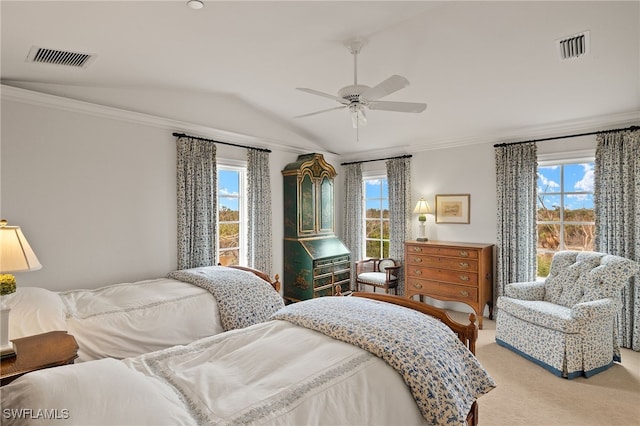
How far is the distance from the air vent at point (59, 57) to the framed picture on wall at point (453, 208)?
457 cm

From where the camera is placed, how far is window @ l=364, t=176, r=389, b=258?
19.1 ft

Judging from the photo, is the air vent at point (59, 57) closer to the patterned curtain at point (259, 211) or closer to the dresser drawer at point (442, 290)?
the patterned curtain at point (259, 211)

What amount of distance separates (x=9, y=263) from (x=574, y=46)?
4221 mm

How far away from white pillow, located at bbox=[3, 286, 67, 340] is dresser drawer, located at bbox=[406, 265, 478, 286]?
4.07 meters

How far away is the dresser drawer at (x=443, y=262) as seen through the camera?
4.36m

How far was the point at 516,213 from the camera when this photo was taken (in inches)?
171

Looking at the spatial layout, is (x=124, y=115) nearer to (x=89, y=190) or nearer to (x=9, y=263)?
(x=89, y=190)

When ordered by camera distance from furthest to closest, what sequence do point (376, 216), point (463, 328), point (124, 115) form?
point (376, 216)
point (124, 115)
point (463, 328)

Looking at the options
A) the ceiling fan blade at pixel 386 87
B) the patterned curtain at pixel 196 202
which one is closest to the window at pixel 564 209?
the ceiling fan blade at pixel 386 87

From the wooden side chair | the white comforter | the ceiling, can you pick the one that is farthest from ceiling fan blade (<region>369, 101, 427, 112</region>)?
the wooden side chair

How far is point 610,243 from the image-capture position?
3676 millimetres

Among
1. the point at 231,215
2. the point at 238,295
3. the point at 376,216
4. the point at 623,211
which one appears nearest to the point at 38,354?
the point at 238,295

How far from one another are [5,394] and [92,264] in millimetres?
2637

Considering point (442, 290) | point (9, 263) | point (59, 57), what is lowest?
point (442, 290)
